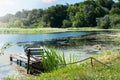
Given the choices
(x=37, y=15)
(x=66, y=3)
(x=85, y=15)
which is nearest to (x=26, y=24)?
(x=37, y=15)

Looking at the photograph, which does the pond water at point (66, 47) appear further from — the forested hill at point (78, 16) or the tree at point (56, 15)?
the tree at point (56, 15)

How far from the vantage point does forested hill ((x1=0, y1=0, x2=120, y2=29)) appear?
117m

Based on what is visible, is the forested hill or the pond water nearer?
the pond water

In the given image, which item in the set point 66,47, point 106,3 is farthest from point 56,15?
point 66,47

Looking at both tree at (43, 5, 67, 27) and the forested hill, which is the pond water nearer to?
the forested hill

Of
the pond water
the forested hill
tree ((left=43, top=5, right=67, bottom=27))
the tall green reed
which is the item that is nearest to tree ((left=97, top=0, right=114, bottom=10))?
the forested hill

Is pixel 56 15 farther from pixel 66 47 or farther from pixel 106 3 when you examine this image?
pixel 66 47

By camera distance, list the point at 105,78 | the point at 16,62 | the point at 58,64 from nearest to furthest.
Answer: the point at 105,78, the point at 58,64, the point at 16,62

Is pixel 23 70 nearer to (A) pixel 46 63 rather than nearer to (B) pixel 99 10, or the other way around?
(A) pixel 46 63

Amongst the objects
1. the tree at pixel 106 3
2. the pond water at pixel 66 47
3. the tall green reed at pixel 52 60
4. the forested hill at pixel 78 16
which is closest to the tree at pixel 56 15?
the forested hill at pixel 78 16

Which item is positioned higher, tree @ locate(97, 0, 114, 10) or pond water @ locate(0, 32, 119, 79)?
tree @ locate(97, 0, 114, 10)

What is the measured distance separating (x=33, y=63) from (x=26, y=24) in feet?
441

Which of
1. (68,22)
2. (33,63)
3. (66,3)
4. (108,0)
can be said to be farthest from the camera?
(66,3)

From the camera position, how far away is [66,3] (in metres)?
162
